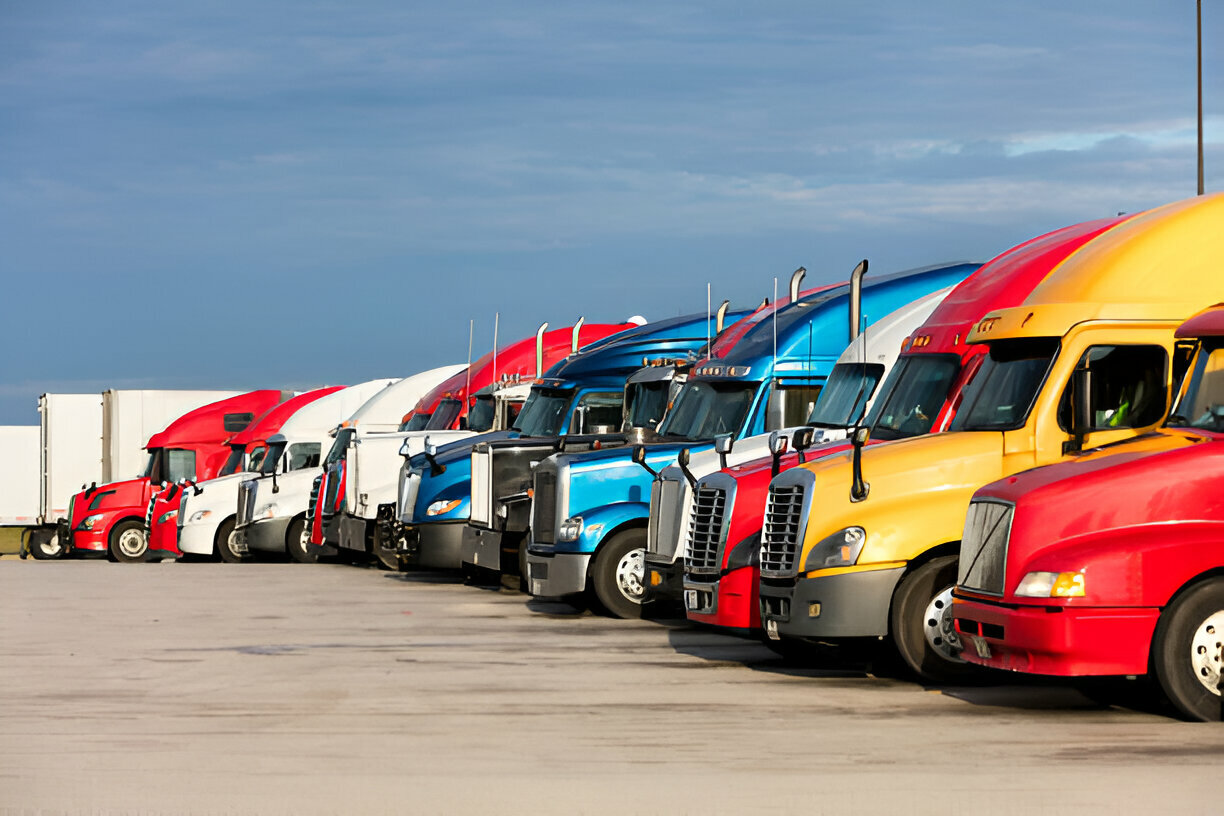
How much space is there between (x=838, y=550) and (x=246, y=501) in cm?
2062

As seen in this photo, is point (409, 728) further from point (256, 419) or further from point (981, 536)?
point (256, 419)

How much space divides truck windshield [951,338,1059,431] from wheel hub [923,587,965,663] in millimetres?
1261

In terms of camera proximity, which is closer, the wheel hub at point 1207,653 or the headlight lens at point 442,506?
the wheel hub at point 1207,653

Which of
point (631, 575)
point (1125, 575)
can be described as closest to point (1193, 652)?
point (1125, 575)

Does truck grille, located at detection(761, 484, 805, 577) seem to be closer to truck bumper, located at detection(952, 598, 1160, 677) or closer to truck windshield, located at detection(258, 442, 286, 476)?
truck bumper, located at detection(952, 598, 1160, 677)

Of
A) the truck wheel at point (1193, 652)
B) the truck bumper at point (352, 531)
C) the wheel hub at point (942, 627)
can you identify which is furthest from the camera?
the truck bumper at point (352, 531)

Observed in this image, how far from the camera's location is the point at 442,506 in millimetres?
22812

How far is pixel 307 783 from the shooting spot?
8.97 m

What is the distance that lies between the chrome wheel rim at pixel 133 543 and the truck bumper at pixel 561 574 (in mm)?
18729

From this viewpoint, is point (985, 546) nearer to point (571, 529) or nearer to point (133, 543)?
point (571, 529)

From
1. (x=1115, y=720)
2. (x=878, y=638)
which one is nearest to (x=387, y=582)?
(x=878, y=638)

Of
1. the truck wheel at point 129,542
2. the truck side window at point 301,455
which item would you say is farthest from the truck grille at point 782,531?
the truck wheel at point 129,542

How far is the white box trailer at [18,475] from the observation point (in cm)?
4900

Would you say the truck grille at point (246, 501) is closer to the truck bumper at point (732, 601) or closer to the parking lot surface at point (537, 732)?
the parking lot surface at point (537, 732)
